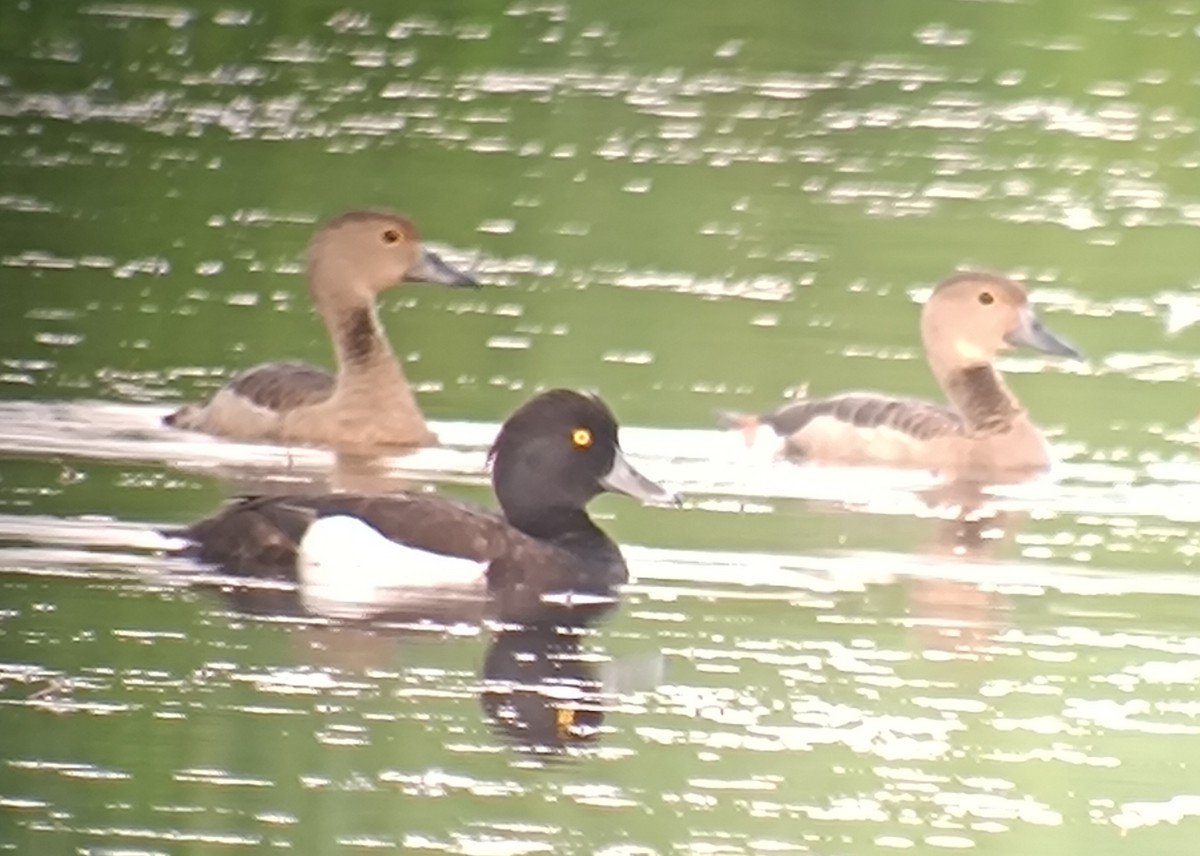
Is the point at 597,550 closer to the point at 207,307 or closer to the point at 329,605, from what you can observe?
the point at 329,605

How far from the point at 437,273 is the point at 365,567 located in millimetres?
569

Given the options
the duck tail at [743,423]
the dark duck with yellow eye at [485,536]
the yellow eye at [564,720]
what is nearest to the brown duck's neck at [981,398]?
the duck tail at [743,423]

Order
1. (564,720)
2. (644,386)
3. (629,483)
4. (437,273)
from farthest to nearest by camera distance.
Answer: (437,273)
(644,386)
(629,483)
(564,720)

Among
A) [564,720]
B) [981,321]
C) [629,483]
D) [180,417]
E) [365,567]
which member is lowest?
[564,720]

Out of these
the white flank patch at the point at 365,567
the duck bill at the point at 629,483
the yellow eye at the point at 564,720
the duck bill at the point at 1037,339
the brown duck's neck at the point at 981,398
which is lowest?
the yellow eye at the point at 564,720

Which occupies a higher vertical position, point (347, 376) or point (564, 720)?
point (347, 376)

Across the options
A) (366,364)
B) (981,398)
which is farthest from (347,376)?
(981,398)

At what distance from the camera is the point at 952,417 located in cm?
337

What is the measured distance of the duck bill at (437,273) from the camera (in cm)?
348

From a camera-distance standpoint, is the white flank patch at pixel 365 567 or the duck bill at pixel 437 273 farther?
the duck bill at pixel 437 273

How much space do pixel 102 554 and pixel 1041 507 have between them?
3.76 ft

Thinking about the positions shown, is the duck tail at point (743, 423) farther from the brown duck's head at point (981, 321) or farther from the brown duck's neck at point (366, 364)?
the brown duck's neck at point (366, 364)

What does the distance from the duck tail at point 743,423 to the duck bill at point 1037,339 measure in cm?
35

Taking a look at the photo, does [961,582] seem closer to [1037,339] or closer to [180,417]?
[1037,339]
